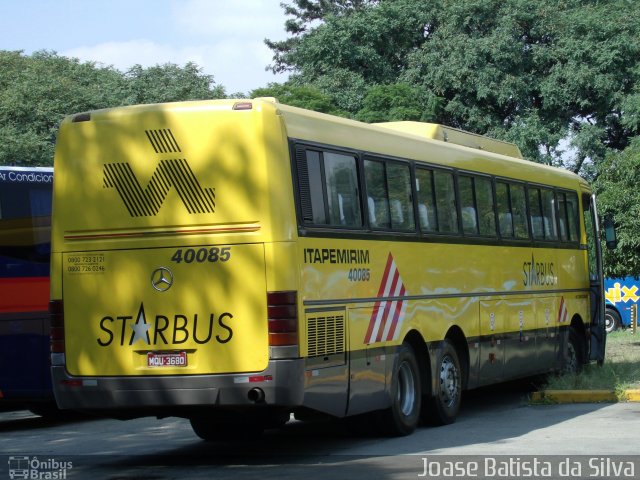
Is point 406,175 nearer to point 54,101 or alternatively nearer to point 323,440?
point 323,440

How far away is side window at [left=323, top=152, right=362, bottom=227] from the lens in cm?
1192

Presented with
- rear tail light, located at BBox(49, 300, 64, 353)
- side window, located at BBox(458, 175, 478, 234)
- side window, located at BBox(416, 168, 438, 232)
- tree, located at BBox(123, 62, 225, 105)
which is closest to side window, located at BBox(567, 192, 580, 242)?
side window, located at BBox(458, 175, 478, 234)

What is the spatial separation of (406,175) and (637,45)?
112 ft

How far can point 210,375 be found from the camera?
1088cm

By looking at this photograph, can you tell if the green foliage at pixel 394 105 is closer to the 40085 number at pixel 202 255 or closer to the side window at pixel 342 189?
the side window at pixel 342 189

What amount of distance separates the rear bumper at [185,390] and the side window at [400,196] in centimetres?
301

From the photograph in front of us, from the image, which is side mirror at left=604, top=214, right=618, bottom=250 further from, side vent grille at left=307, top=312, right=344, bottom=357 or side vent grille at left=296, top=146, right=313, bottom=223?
side vent grille at left=296, top=146, right=313, bottom=223

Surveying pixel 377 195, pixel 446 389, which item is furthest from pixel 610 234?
pixel 377 195

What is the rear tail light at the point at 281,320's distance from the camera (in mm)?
10734

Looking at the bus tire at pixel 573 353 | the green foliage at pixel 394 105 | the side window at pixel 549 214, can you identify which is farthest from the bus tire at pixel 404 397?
the green foliage at pixel 394 105

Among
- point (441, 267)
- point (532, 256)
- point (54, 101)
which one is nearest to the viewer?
point (441, 267)

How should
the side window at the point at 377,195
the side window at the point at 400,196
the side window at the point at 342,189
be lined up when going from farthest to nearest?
the side window at the point at 400,196
the side window at the point at 377,195
the side window at the point at 342,189

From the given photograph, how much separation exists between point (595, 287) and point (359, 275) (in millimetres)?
9030

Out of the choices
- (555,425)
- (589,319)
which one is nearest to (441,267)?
(555,425)
